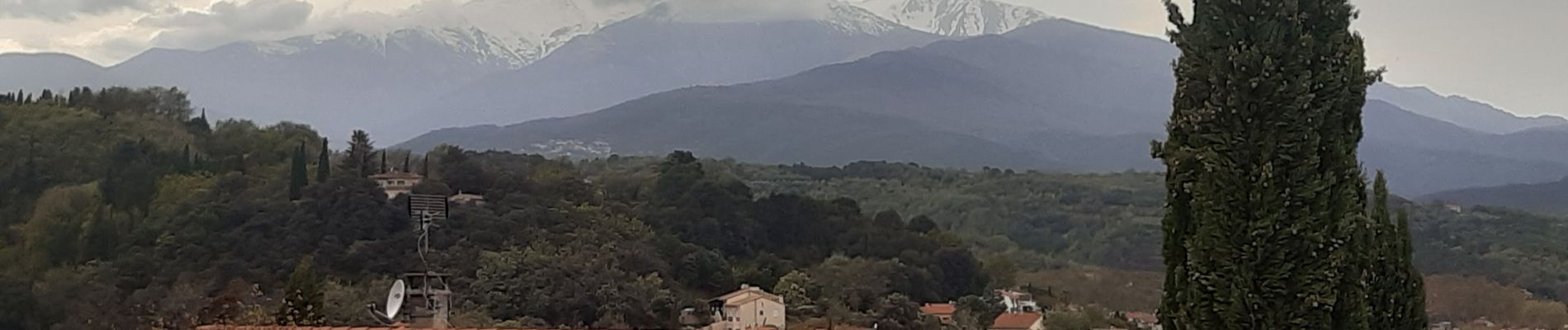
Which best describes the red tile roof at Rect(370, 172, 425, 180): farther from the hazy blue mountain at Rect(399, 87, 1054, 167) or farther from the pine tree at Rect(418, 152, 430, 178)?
the hazy blue mountain at Rect(399, 87, 1054, 167)

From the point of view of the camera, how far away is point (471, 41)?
137 meters

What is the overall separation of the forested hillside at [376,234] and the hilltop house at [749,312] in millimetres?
1008

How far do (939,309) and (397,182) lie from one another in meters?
12.9

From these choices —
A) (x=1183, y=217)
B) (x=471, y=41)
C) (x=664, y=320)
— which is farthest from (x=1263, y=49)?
(x=471, y=41)

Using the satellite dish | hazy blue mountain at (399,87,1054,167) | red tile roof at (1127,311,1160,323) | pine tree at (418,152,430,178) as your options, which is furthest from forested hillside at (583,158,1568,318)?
hazy blue mountain at (399,87,1054,167)

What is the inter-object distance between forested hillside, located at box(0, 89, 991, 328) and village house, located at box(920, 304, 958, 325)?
748 millimetres

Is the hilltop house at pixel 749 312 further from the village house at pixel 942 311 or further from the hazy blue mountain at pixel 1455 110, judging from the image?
the hazy blue mountain at pixel 1455 110

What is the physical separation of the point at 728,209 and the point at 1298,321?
3106 centimetres

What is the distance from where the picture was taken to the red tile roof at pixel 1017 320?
2662cm

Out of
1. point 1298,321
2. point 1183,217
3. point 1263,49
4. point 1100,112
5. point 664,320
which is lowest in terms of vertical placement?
point 664,320

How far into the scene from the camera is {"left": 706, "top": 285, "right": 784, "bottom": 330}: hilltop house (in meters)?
25.7

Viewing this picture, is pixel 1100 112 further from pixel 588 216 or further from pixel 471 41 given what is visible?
pixel 588 216

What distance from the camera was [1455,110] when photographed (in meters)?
113

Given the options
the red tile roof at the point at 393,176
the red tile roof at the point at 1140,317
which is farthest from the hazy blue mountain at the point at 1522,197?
the red tile roof at the point at 393,176
